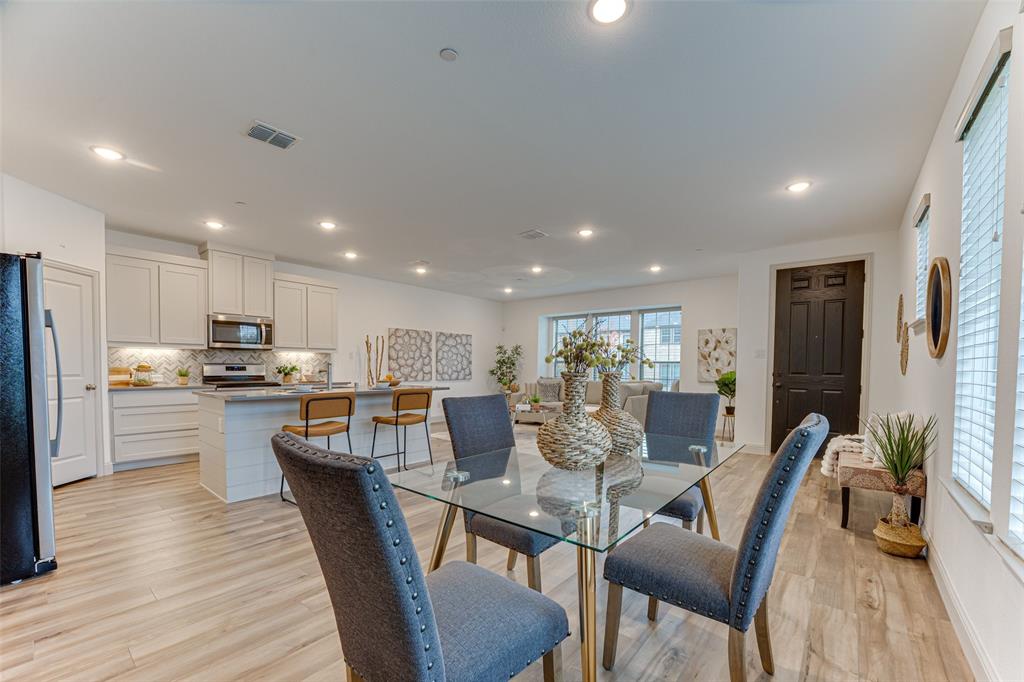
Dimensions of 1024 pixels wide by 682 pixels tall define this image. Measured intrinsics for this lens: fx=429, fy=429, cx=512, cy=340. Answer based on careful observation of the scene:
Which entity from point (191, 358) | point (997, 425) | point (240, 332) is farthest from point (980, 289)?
point (191, 358)

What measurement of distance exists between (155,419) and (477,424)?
424cm

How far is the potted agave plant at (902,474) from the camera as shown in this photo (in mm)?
2553

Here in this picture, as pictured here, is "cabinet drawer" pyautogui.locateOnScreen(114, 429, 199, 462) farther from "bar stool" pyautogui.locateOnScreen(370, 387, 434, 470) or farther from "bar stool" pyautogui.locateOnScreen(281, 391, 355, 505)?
"bar stool" pyautogui.locateOnScreen(370, 387, 434, 470)

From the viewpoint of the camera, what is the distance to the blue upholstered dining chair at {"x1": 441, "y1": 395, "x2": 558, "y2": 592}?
1.79 meters

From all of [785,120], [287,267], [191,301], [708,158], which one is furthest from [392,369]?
[785,120]

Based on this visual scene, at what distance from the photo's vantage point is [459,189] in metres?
3.47

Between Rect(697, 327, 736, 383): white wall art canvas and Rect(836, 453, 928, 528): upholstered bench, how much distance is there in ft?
13.1

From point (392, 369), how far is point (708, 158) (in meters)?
5.85

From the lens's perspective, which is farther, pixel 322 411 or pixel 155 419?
pixel 155 419

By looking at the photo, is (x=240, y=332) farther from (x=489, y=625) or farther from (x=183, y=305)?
(x=489, y=625)

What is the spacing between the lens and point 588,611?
1.25 metres

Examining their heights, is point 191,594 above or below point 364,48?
below

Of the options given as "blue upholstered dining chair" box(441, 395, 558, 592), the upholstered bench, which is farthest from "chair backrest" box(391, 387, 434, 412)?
the upholstered bench

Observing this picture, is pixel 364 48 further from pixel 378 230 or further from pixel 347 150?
pixel 378 230
